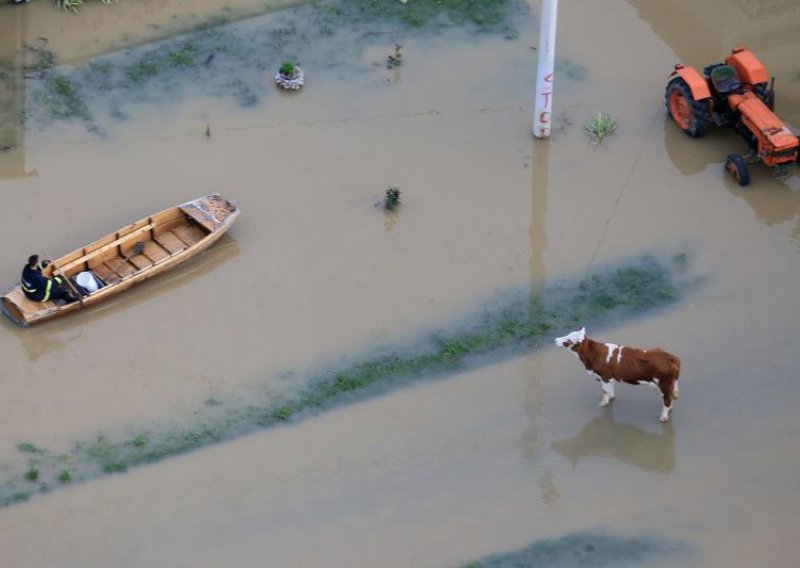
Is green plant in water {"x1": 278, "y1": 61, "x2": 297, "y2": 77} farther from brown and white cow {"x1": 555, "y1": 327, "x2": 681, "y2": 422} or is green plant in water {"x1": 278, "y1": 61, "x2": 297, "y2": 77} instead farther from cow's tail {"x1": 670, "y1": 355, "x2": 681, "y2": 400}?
cow's tail {"x1": 670, "y1": 355, "x2": 681, "y2": 400}

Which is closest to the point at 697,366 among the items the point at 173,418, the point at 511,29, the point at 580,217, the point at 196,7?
the point at 580,217

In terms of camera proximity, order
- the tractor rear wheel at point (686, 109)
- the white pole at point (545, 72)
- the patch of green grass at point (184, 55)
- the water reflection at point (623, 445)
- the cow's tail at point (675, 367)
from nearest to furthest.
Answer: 1. the cow's tail at point (675, 367)
2. the water reflection at point (623, 445)
3. the white pole at point (545, 72)
4. the tractor rear wheel at point (686, 109)
5. the patch of green grass at point (184, 55)

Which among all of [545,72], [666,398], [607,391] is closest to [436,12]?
[545,72]

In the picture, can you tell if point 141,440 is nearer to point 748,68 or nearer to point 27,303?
point 27,303

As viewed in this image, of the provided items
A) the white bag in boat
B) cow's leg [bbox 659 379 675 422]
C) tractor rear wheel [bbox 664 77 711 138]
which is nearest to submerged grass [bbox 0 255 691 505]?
cow's leg [bbox 659 379 675 422]

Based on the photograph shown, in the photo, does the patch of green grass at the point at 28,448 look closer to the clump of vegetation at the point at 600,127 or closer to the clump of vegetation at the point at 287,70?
the clump of vegetation at the point at 287,70

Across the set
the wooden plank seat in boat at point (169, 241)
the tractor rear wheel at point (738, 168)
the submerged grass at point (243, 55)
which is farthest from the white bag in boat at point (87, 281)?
the tractor rear wheel at point (738, 168)
